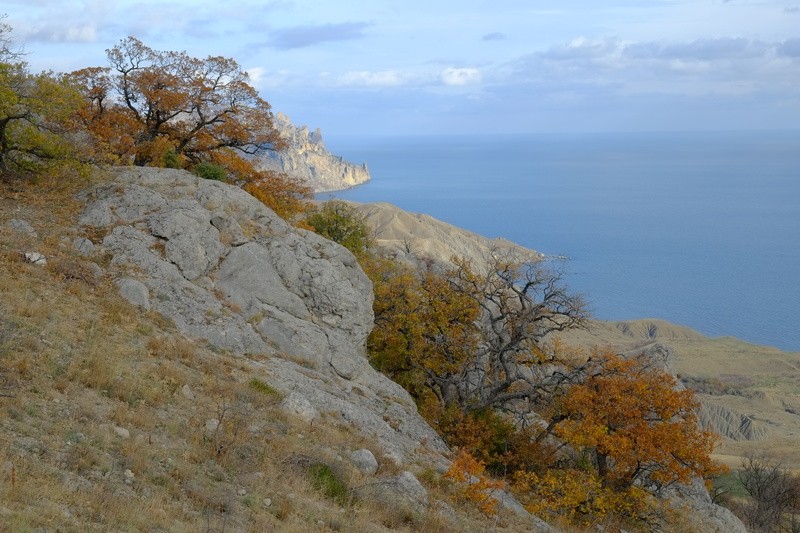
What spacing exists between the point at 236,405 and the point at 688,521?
18498mm

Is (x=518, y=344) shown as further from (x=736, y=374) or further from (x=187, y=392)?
(x=736, y=374)

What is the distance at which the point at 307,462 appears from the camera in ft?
43.3

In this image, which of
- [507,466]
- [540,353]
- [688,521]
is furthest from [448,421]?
[688,521]

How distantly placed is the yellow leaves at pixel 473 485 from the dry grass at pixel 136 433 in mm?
416

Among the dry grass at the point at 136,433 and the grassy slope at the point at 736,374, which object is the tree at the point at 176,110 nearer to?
the dry grass at the point at 136,433

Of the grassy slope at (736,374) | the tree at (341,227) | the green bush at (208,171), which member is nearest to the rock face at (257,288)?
the green bush at (208,171)

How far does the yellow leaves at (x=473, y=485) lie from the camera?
599 inches

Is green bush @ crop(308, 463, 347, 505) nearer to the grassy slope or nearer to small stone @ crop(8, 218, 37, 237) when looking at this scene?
small stone @ crop(8, 218, 37, 237)

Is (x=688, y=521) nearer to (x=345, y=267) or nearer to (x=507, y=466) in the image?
(x=507, y=466)

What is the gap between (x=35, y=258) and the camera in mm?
18438

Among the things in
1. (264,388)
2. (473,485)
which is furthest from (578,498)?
(264,388)

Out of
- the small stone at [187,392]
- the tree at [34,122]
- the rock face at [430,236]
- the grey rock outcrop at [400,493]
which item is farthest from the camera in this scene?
the rock face at [430,236]

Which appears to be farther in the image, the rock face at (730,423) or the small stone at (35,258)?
the rock face at (730,423)

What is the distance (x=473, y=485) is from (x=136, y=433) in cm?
769
